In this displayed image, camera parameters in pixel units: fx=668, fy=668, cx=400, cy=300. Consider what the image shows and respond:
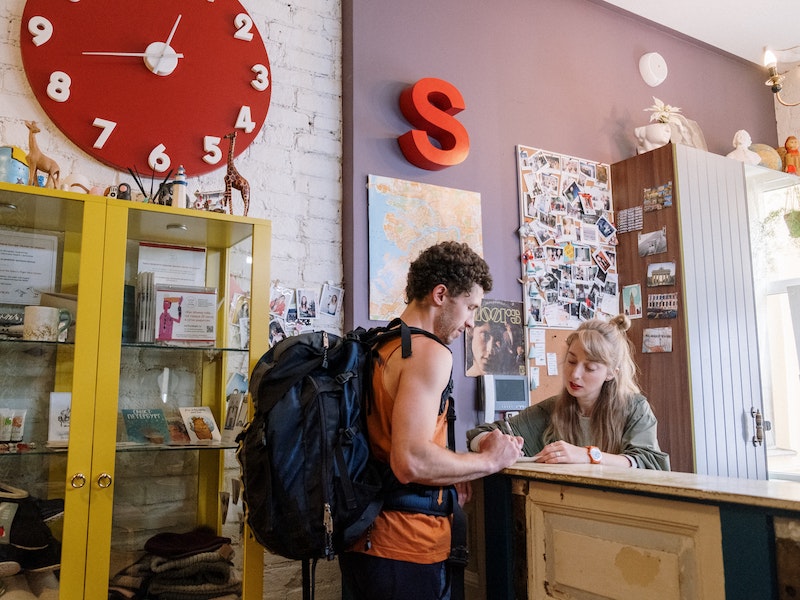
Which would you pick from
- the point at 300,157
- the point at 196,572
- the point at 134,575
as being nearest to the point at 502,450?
the point at 196,572

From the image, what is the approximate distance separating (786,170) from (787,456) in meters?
1.79

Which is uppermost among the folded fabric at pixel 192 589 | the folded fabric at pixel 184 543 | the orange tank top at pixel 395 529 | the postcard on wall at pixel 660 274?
the postcard on wall at pixel 660 274

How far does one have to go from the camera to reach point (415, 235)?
291cm

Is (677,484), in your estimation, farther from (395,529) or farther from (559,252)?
(559,252)

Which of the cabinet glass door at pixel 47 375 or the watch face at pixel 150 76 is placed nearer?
the cabinet glass door at pixel 47 375

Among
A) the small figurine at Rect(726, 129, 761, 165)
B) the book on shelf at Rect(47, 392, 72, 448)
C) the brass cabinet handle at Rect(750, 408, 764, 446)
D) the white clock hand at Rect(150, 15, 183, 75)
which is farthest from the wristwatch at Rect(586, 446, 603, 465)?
the small figurine at Rect(726, 129, 761, 165)

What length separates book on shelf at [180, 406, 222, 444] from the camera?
2098 mm

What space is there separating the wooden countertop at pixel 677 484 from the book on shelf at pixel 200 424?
952mm

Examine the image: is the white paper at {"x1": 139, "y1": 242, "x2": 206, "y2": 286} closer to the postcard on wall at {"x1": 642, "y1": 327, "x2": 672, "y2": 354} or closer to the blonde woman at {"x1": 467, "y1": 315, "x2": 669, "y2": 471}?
the blonde woman at {"x1": 467, "y1": 315, "x2": 669, "y2": 471}

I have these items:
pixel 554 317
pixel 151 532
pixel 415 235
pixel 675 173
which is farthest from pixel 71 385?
pixel 675 173

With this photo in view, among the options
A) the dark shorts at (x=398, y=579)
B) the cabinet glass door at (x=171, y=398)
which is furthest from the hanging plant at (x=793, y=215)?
the dark shorts at (x=398, y=579)

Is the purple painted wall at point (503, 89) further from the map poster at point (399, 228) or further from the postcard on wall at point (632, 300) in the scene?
the postcard on wall at point (632, 300)

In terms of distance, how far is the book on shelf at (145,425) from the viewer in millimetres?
1929

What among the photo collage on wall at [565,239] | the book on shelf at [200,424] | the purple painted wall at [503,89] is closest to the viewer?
the book on shelf at [200,424]
